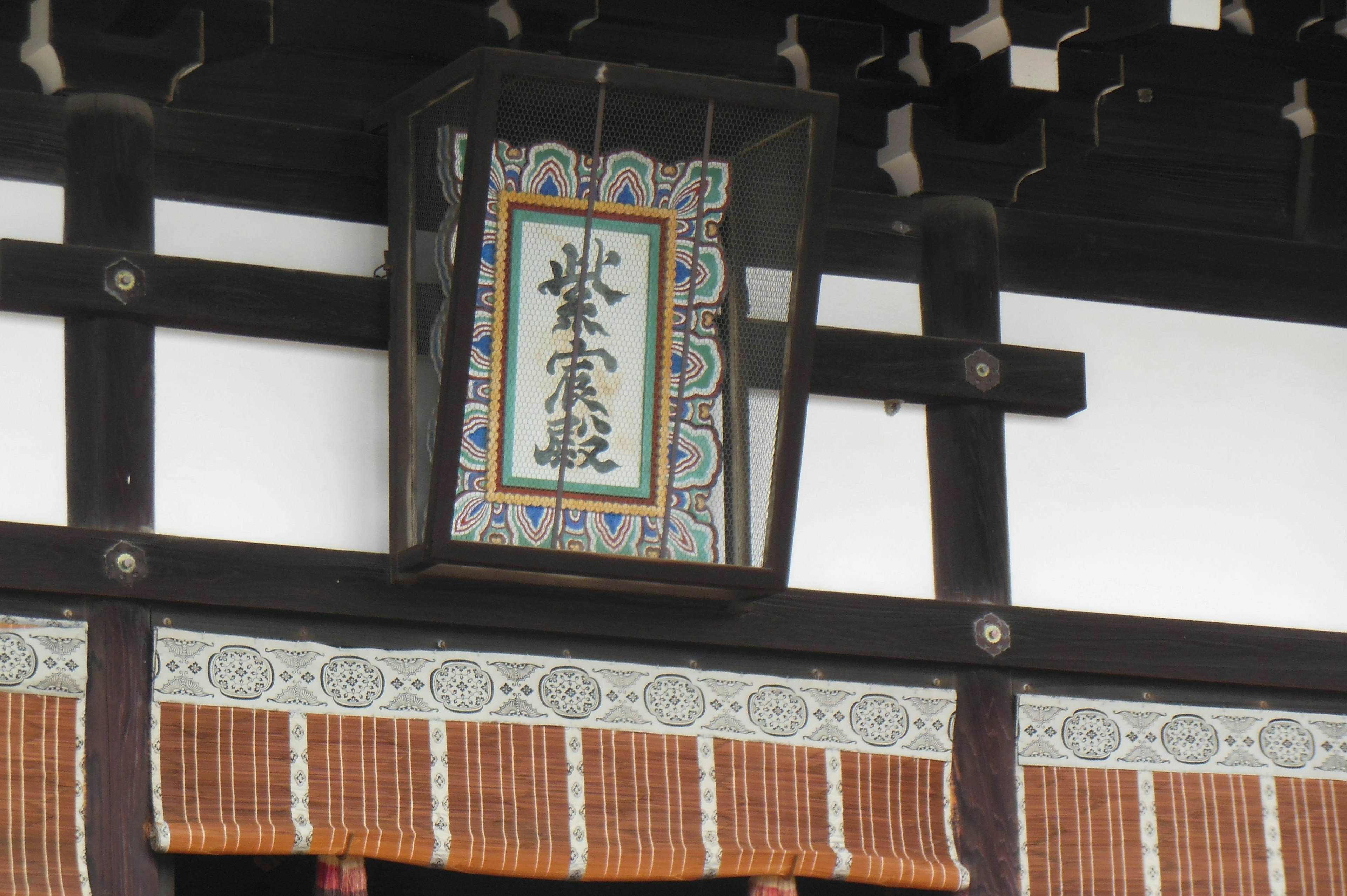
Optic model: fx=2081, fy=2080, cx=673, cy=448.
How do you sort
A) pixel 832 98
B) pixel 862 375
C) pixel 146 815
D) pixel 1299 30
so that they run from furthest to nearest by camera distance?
pixel 1299 30 < pixel 862 375 < pixel 832 98 < pixel 146 815

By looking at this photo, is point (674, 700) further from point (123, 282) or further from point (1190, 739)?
point (123, 282)

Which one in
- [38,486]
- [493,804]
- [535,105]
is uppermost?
[535,105]

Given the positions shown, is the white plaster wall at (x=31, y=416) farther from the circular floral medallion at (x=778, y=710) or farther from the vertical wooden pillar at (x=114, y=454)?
the circular floral medallion at (x=778, y=710)

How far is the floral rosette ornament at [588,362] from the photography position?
4316 mm

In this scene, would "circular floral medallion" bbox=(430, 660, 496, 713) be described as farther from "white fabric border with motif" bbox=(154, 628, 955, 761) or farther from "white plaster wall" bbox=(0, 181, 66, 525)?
"white plaster wall" bbox=(0, 181, 66, 525)

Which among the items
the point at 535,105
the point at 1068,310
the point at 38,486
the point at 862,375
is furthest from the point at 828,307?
the point at 38,486

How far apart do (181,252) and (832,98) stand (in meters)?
1.45

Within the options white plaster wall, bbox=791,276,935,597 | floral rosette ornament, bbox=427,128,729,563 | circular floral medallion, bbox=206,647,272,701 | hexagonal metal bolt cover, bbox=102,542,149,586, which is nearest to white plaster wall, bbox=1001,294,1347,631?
white plaster wall, bbox=791,276,935,597

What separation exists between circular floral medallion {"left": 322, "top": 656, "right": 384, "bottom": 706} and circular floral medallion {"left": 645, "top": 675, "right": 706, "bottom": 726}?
1.93 ft

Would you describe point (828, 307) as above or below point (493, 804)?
above

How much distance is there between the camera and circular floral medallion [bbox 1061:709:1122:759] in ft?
15.6

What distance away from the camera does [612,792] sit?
4426mm

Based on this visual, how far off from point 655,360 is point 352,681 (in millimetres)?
921

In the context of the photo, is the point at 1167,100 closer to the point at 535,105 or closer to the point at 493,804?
the point at 535,105
